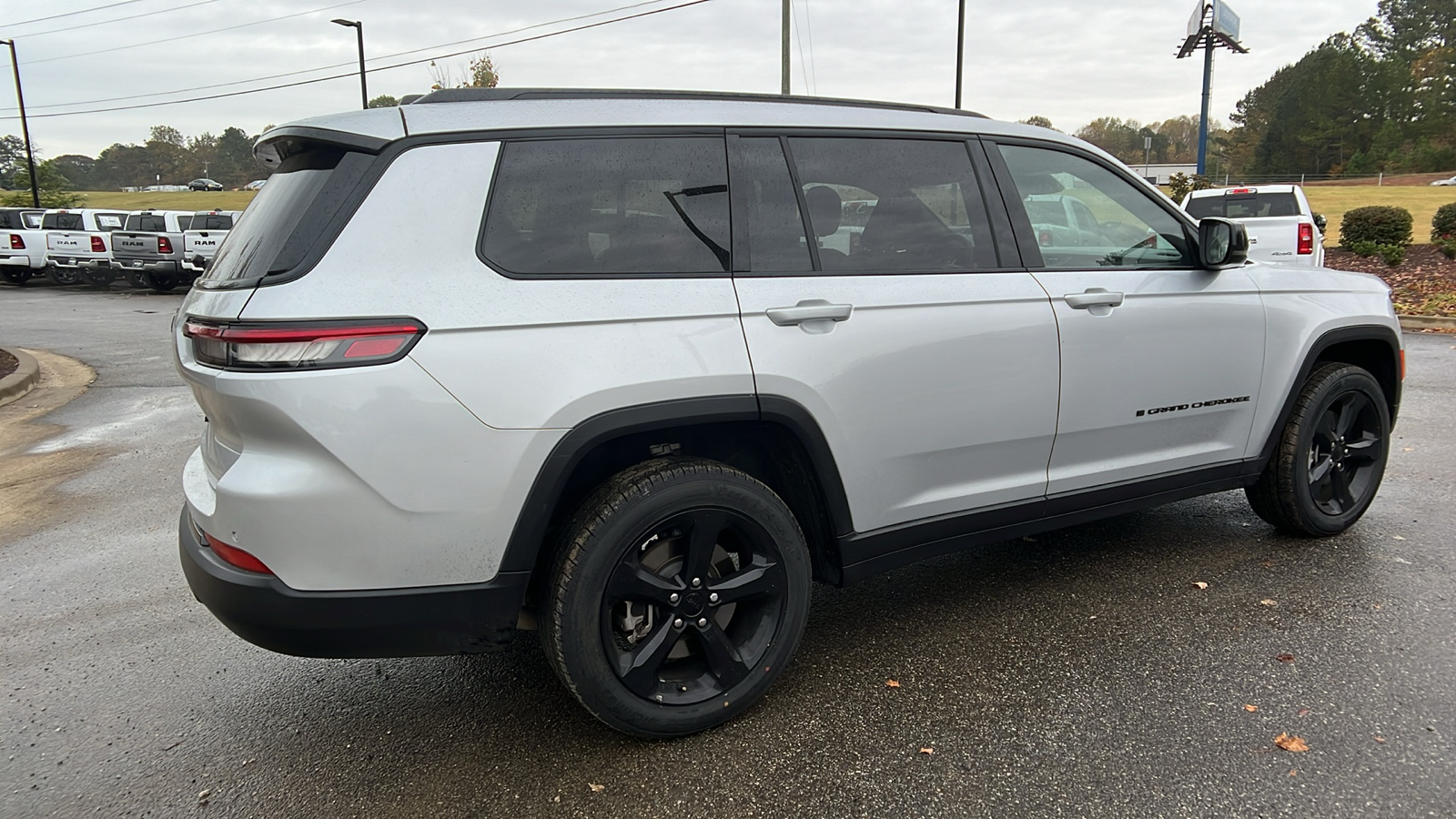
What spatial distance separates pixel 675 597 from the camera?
2686 mm

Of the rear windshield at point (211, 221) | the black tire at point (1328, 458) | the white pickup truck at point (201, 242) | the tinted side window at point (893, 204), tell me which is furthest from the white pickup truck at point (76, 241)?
the black tire at point (1328, 458)

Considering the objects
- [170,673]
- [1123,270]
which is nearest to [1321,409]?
[1123,270]

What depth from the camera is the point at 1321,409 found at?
4.10 meters

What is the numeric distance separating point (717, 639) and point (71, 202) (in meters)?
49.9

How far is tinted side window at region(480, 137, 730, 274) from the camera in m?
2.52

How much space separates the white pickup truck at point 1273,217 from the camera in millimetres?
12562

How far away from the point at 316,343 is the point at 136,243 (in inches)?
879

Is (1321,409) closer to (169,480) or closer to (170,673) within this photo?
(170,673)

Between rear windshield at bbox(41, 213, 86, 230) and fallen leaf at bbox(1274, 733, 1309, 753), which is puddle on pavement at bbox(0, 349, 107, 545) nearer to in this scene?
fallen leaf at bbox(1274, 733, 1309, 753)

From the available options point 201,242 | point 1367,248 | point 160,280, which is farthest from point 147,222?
point 1367,248

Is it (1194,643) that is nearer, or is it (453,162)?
(453,162)

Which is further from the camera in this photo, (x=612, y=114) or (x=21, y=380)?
(x=21, y=380)

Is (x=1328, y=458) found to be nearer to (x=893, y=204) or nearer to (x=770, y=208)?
(x=893, y=204)

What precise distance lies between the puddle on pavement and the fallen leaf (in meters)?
5.72
